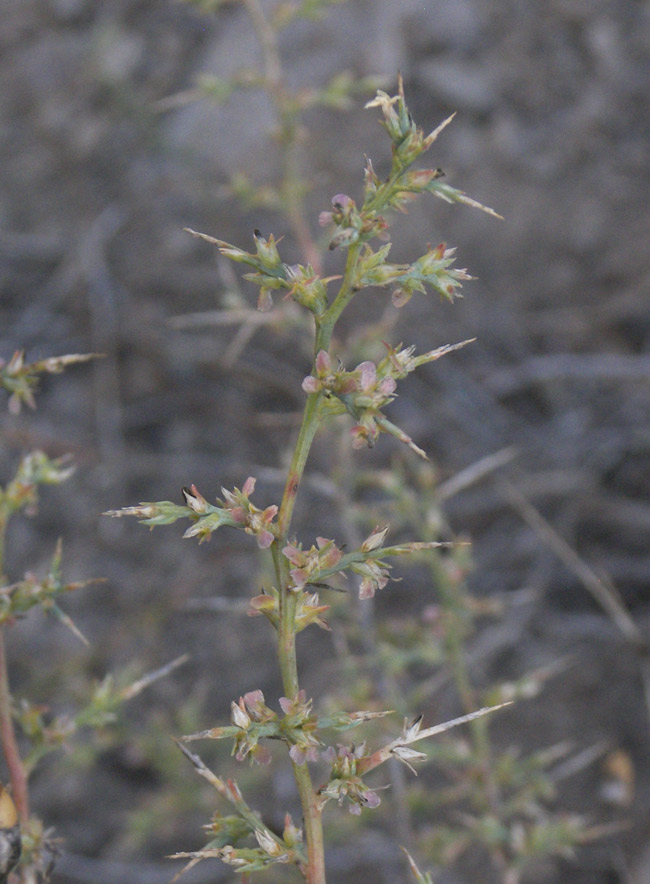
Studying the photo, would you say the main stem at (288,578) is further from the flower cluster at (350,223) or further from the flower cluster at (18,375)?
the flower cluster at (18,375)

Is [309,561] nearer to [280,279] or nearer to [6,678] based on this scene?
[280,279]

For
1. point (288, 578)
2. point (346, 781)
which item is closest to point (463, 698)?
point (346, 781)

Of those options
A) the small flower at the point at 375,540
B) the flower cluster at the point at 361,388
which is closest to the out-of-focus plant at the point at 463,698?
the small flower at the point at 375,540

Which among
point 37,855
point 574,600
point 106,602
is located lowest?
point 106,602

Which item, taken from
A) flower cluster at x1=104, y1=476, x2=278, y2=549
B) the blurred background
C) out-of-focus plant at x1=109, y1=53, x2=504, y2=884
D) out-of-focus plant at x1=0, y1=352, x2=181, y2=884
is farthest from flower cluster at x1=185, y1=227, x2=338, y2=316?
the blurred background

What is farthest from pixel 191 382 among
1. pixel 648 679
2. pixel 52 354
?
pixel 648 679

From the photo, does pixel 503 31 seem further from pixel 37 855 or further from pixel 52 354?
pixel 37 855
